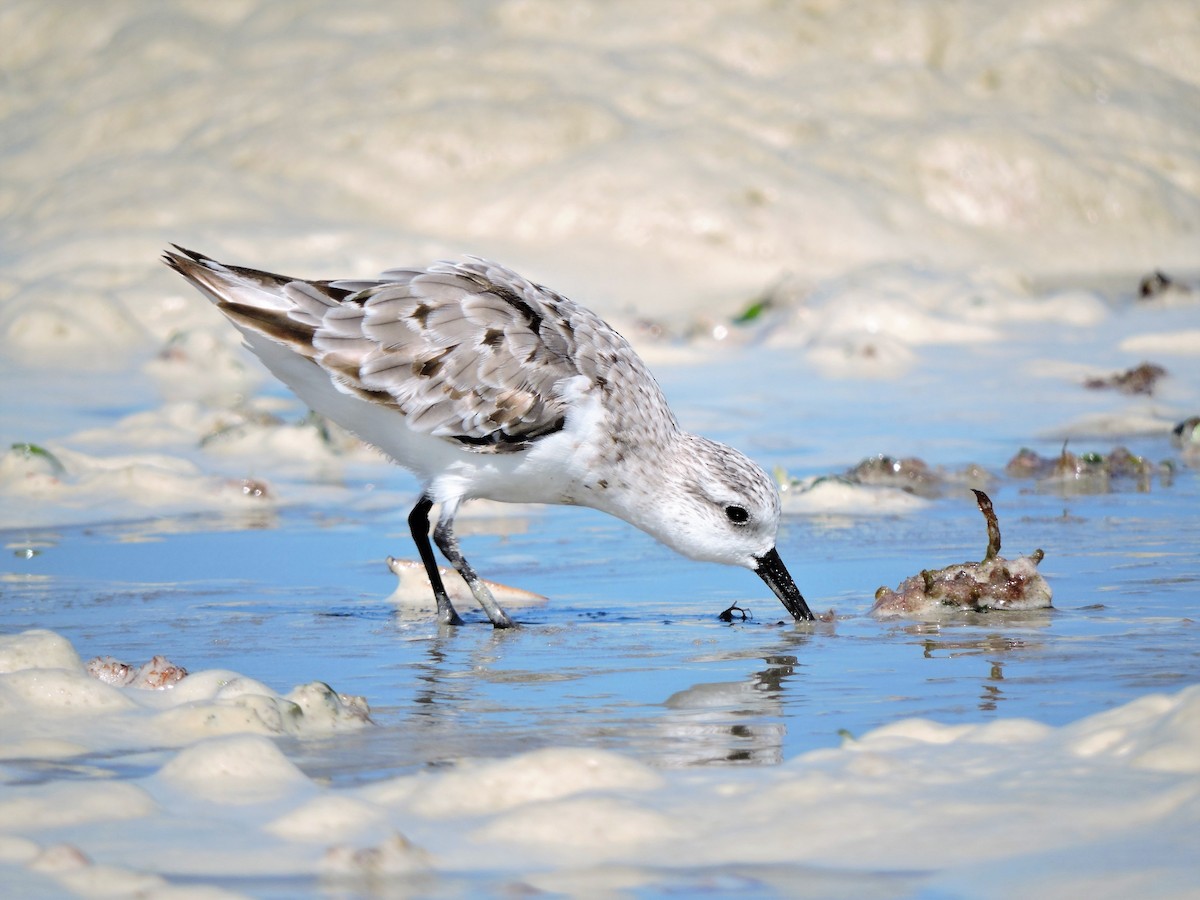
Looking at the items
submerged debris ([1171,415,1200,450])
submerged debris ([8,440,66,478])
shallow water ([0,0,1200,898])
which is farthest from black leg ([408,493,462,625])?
submerged debris ([1171,415,1200,450])

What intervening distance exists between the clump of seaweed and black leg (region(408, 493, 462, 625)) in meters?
1.52

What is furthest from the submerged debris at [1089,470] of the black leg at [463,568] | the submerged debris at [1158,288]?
the submerged debris at [1158,288]

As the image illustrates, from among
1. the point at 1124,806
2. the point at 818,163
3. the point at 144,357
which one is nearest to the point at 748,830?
the point at 1124,806

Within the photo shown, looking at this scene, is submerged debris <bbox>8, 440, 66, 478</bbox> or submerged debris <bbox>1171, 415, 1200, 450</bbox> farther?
submerged debris <bbox>1171, 415, 1200, 450</bbox>

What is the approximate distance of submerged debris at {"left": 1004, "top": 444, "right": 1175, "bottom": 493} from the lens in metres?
7.66

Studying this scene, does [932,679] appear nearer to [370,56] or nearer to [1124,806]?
[1124,806]

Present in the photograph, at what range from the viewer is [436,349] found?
6.00 m

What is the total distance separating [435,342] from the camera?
6.00 metres

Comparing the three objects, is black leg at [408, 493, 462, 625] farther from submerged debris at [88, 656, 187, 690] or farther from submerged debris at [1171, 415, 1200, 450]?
submerged debris at [1171, 415, 1200, 450]

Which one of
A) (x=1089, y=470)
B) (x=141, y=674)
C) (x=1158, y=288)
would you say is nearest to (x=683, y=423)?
(x=1089, y=470)

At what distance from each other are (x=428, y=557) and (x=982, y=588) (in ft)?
6.65

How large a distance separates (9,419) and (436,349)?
415cm

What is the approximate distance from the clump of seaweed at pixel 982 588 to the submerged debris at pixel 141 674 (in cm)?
227

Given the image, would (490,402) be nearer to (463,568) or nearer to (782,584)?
(463,568)
